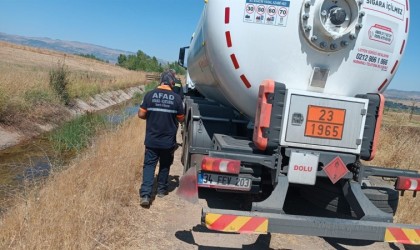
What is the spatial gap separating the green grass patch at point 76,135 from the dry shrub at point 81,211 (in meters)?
3.23

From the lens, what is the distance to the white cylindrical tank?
4.13m

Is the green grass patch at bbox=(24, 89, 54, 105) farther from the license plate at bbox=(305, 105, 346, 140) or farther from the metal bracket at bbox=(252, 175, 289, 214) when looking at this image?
the license plate at bbox=(305, 105, 346, 140)

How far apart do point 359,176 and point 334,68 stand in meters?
1.25

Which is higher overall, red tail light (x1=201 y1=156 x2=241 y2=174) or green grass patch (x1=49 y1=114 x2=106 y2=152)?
red tail light (x1=201 y1=156 x2=241 y2=174)

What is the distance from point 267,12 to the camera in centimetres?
416

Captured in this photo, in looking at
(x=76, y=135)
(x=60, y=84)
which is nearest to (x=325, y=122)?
(x=76, y=135)

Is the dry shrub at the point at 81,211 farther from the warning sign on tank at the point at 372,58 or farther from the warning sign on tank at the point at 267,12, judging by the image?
the warning sign on tank at the point at 372,58

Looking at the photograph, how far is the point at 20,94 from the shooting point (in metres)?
11.7

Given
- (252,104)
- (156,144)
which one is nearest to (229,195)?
(156,144)

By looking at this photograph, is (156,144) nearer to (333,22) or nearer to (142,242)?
(142,242)

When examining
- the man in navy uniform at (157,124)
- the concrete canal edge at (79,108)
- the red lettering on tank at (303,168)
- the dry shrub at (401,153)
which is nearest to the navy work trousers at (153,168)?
the man in navy uniform at (157,124)

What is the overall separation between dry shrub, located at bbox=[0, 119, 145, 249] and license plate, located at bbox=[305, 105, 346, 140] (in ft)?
7.67

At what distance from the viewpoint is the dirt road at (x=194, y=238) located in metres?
4.50

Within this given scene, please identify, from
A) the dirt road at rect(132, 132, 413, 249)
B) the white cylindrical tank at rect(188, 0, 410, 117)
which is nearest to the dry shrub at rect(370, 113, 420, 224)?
the dirt road at rect(132, 132, 413, 249)
